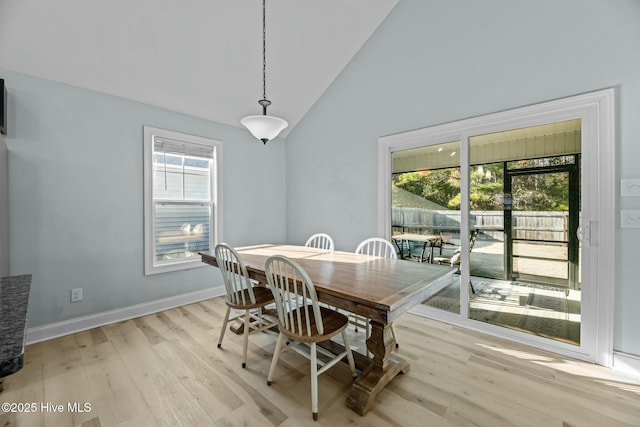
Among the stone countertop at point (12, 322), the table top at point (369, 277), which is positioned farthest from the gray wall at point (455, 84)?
the stone countertop at point (12, 322)

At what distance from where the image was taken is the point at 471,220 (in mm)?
2754

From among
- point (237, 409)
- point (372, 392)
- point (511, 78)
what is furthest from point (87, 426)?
point (511, 78)

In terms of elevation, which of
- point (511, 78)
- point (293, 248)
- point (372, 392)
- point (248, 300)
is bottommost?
point (372, 392)

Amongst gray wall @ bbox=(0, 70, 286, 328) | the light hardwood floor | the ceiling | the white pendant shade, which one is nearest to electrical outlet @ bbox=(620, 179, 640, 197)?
the light hardwood floor

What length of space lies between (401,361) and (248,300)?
1.31 meters

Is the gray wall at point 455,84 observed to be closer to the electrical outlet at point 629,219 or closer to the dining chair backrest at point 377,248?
the electrical outlet at point 629,219

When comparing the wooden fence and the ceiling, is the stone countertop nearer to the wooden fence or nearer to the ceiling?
the ceiling

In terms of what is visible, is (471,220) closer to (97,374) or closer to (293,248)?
(293,248)

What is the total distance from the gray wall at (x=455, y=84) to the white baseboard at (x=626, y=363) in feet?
0.16

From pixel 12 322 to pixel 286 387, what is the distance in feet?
4.99

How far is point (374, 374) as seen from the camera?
1.79 meters

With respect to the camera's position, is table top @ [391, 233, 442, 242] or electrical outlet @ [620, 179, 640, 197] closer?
electrical outlet @ [620, 179, 640, 197]

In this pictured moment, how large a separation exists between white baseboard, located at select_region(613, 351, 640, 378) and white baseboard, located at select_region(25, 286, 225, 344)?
4069mm

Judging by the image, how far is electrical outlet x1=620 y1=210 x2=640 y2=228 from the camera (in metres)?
1.92
